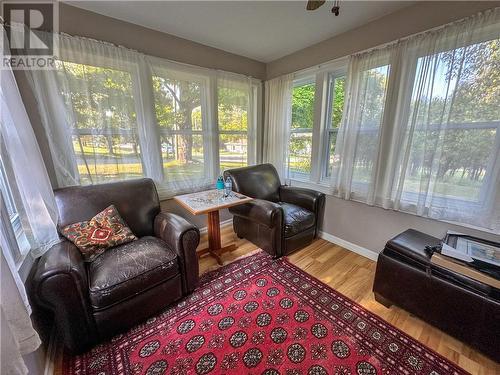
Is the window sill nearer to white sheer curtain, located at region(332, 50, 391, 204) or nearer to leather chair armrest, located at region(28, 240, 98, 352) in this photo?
white sheer curtain, located at region(332, 50, 391, 204)

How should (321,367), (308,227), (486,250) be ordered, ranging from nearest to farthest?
(321,367) → (486,250) → (308,227)

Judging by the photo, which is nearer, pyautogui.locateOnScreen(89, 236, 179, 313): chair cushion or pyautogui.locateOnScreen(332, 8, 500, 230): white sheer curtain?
pyautogui.locateOnScreen(89, 236, 179, 313): chair cushion

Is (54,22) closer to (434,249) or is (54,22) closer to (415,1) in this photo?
(415,1)

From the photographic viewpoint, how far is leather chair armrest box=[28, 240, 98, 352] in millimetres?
1149

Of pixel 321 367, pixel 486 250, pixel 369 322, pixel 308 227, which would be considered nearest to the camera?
pixel 321 367

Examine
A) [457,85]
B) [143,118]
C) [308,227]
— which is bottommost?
[308,227]

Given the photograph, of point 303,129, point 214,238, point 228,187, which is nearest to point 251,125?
point 303,129

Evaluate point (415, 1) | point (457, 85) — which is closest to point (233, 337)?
point (457, 85)

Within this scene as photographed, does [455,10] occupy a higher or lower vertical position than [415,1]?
lower

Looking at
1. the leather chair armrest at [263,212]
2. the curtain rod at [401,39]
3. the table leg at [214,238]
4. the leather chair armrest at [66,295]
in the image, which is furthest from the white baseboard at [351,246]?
the leather chair armrest at [66,295]

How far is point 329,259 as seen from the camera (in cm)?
231

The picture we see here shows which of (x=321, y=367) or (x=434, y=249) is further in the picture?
(x=434, y=249)

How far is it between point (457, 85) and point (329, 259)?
1850mm

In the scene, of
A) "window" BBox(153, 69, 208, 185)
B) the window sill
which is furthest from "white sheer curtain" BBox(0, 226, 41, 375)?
the window sill
